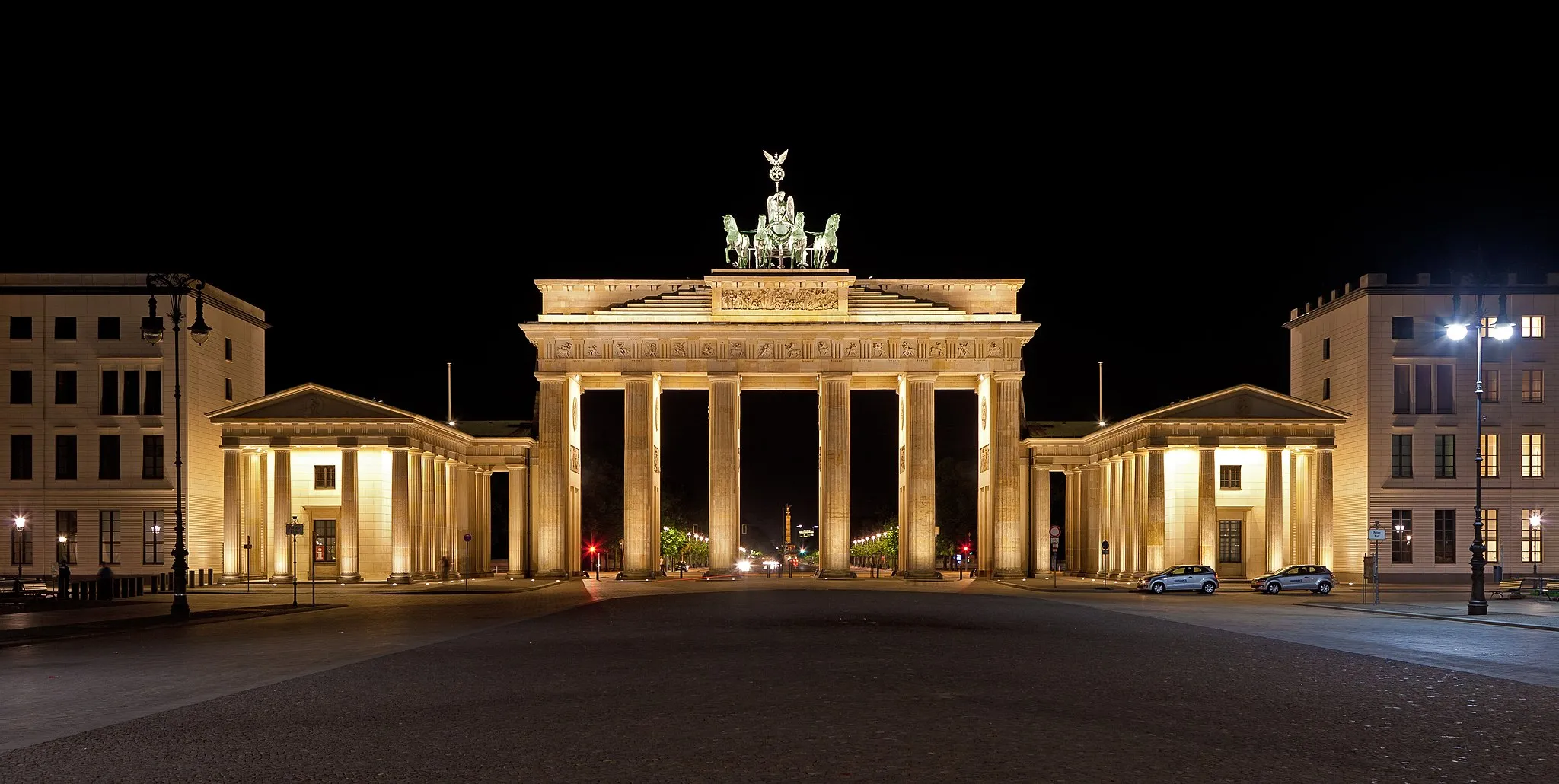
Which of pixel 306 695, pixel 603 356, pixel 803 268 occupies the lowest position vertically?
pixel 306 695

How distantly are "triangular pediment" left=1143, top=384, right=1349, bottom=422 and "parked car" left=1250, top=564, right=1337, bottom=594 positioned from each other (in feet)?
33.4

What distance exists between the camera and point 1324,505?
6594 cm

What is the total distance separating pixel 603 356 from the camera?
2943 inches

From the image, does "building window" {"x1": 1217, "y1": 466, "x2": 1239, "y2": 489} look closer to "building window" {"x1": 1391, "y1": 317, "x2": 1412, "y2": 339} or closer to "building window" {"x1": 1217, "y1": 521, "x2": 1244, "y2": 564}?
"building window" {"x1": 1217, "y1": 521, "x2": 1244, "y2": 564}

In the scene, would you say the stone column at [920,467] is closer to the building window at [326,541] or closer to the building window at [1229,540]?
the building window at [1229,540]

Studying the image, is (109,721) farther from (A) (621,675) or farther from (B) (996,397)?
(B) (996,397)

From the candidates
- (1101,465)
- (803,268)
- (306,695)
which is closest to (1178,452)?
(1101,465)

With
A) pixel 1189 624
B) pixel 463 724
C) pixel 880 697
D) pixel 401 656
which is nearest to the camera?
pixel 463 724

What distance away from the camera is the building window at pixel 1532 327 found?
64812mm

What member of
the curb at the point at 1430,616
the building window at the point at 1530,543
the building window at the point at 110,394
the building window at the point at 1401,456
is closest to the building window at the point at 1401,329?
the building window at the point at 1401,456

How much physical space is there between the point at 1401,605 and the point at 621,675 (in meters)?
32.0

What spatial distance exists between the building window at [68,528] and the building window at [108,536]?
1.21m

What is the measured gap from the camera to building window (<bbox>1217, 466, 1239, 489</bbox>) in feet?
232

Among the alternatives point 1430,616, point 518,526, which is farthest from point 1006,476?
point 1430,616
